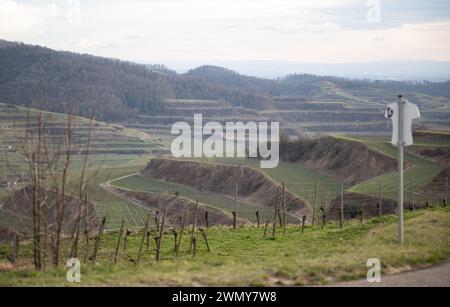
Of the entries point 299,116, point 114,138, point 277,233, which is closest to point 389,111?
point 277,233

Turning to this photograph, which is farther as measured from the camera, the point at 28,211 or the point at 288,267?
the point at 28,211

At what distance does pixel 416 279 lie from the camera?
8.89 meters

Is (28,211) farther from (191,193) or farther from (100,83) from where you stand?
(100,83)

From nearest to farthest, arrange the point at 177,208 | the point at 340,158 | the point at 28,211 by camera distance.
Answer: the point at 28,211 < the point at 177,208 < the point at 340,158

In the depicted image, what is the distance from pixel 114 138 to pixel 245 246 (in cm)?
8993

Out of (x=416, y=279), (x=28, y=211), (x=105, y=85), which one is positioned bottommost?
(x=28, y=211)

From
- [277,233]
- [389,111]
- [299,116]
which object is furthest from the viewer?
[299,116]

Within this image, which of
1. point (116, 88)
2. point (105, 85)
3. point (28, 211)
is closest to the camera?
point (28, 211)

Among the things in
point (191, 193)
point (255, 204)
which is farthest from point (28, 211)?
point (191, 193)

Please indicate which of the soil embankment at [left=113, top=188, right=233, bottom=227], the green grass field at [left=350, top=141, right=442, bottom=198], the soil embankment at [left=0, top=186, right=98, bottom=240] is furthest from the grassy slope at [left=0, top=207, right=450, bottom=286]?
the green grass field at [left=350, top=141, right=442, bottom=198]

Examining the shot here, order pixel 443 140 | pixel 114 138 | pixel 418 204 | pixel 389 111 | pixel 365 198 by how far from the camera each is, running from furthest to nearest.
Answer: pixel 114 138 < pixel 443 140 < pixel 365 198 < pixel 418 204 < pixel 389 111

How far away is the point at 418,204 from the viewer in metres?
36.4
